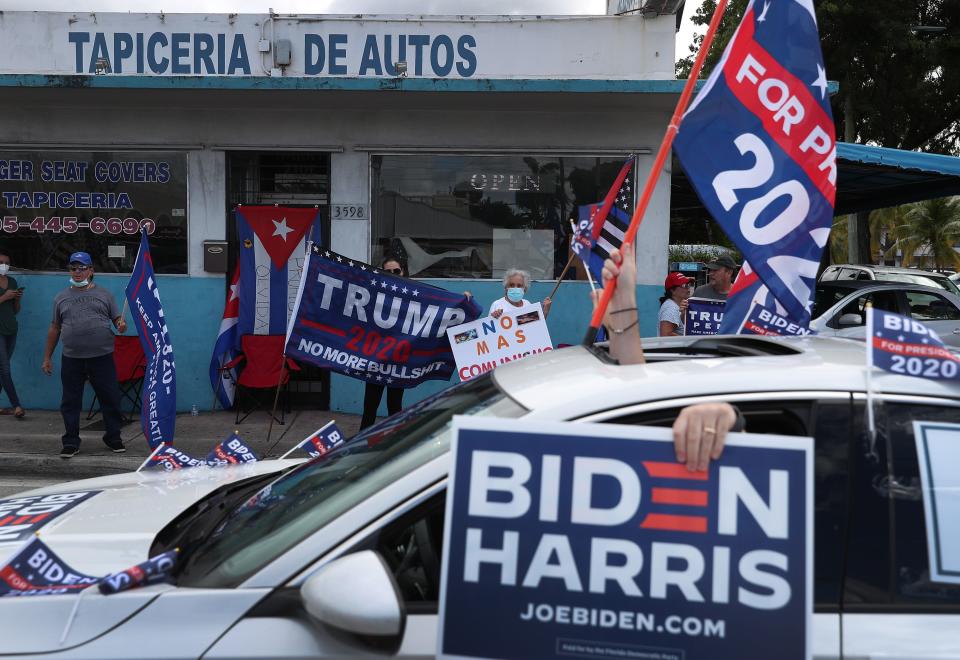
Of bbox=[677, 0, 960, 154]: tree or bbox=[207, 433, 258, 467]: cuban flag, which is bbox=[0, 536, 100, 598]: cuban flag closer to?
bbox=[207, 433, 258, 467]: cuban flag

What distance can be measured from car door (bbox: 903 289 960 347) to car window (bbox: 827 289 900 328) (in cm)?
23

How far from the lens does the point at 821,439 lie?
2.12 meters

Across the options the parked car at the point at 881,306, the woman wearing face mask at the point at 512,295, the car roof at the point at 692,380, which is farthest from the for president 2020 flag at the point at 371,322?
the parked car at the point at 881,306

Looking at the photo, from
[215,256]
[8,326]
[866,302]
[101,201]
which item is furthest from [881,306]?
[8,326]

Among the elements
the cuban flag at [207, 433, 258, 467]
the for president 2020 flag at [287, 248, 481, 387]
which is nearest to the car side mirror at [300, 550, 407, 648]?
the cuban flag at [207, 433, 258, 467]

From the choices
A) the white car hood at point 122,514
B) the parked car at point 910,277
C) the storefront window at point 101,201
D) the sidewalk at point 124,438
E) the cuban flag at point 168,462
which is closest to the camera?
the white car hood at point 122,514

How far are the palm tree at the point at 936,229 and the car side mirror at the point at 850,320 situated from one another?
26.3 m

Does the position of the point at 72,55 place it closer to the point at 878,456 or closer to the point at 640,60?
the point at 640,60

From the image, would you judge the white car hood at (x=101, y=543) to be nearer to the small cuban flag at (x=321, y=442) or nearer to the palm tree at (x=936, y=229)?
the small cuban flag at (x=321, y=442)

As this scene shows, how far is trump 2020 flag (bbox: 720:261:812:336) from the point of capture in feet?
12.9

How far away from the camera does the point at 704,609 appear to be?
1889 millimetres

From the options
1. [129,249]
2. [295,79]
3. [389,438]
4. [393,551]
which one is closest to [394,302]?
[295,79]

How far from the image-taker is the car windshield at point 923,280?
505 inches

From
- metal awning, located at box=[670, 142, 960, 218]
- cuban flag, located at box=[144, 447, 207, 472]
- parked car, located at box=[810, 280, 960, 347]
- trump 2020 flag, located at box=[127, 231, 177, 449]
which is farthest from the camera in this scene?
parked car, located at box=[810, 280, 960, 347]
